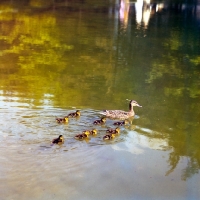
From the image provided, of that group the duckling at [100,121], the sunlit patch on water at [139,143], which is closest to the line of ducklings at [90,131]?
the duckling at [100,121]

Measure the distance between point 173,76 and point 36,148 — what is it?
6634 mm

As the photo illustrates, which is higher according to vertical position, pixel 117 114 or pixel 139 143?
pixel 117 114

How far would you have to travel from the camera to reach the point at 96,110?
31.1 feet

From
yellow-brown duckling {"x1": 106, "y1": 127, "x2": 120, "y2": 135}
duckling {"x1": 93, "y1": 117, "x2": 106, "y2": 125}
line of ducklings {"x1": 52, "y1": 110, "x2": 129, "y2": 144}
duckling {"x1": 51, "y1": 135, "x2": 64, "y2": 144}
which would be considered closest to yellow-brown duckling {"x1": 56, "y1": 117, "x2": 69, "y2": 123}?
line of ducklings {"x1": 52, "y1": 110, "x2": 129, "y2": 144}

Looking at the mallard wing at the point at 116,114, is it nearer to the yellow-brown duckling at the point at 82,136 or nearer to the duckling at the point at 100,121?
the duckling at the point at 100,121

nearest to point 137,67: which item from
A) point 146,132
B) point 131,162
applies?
point 146,132

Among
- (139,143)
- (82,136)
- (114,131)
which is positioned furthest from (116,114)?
(82,136)

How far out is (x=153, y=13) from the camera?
3039 centimetres

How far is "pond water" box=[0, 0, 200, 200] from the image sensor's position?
649cm

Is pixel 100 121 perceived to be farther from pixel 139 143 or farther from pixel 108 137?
pixel 139 143

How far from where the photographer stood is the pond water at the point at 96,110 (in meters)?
6.49

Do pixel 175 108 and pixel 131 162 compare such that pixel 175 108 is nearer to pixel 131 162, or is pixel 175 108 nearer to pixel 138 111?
pixel 138 111

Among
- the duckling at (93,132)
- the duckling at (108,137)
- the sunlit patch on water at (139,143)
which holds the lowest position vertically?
the sunlit patch on water at (139,143)

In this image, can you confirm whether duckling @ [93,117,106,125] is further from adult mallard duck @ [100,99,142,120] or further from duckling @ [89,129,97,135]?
duckling @ [89,129,97,135]
